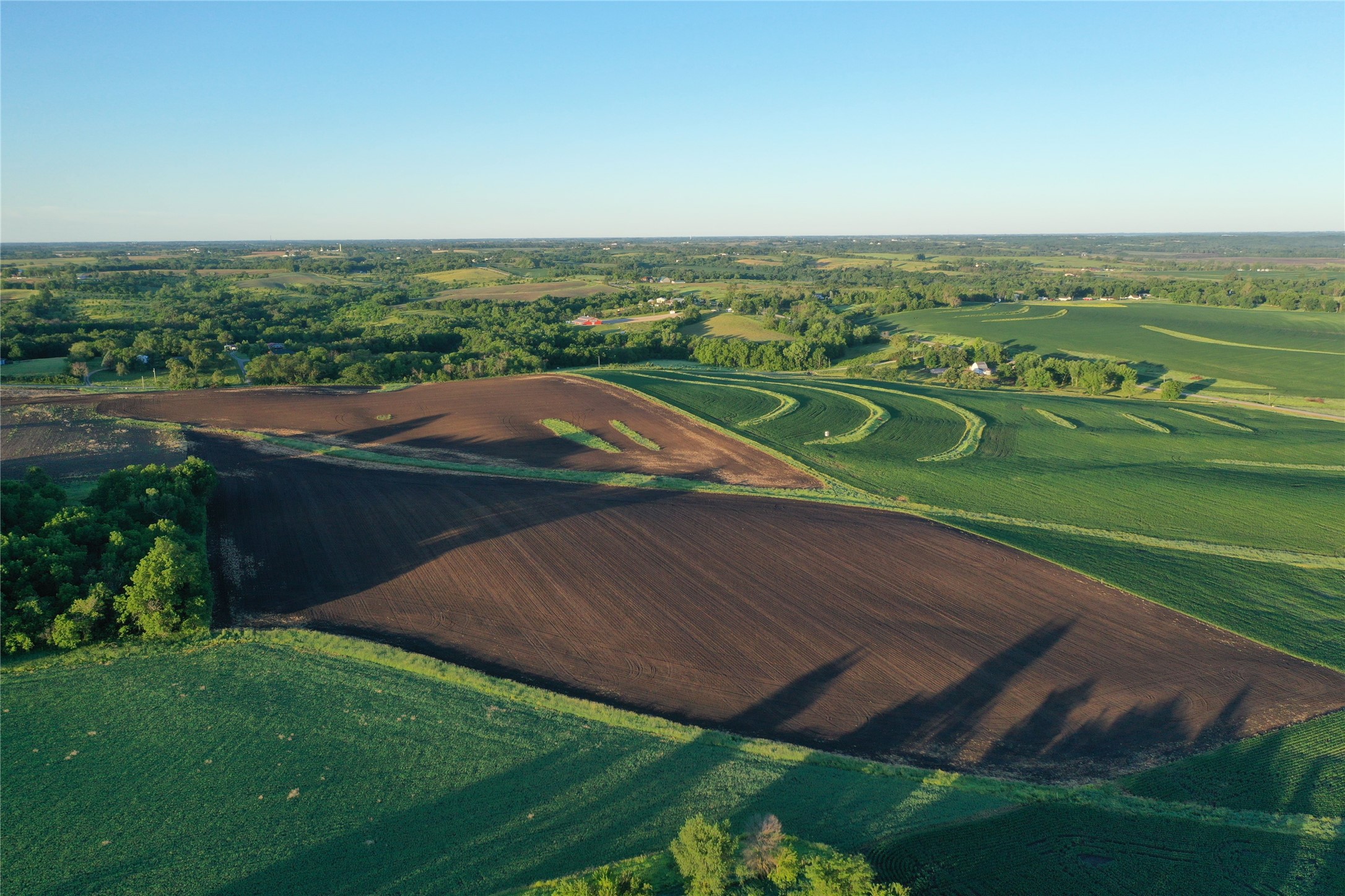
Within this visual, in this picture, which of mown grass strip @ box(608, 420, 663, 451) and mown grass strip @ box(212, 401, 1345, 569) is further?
mown grass strip @ box(608, 420, 663, 451)

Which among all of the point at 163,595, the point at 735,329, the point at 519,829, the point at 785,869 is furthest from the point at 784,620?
the point at 735,329

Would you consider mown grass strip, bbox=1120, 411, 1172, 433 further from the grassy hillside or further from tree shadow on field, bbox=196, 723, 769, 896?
tree shadow on field, bbox=196, 723, 769, 896

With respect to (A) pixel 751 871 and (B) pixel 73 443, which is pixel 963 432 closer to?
(A) pixel 751 871

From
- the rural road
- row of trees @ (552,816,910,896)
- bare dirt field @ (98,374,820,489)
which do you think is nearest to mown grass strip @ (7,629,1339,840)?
row of trees @ (552,816,910,896)

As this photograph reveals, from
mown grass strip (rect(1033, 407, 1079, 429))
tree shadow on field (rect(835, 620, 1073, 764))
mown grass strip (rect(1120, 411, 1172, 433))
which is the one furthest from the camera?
mown grass strip (rect(1033, 407, 1079, 429))

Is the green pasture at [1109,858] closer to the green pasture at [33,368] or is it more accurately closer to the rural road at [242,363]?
the rural road at [242,363]

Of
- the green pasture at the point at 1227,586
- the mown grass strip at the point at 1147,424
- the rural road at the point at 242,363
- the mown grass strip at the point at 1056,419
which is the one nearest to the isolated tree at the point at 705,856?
the green pasture at the point at 1227,586

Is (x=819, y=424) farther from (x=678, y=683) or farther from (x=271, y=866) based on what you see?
Result: (x=271, y=866)
